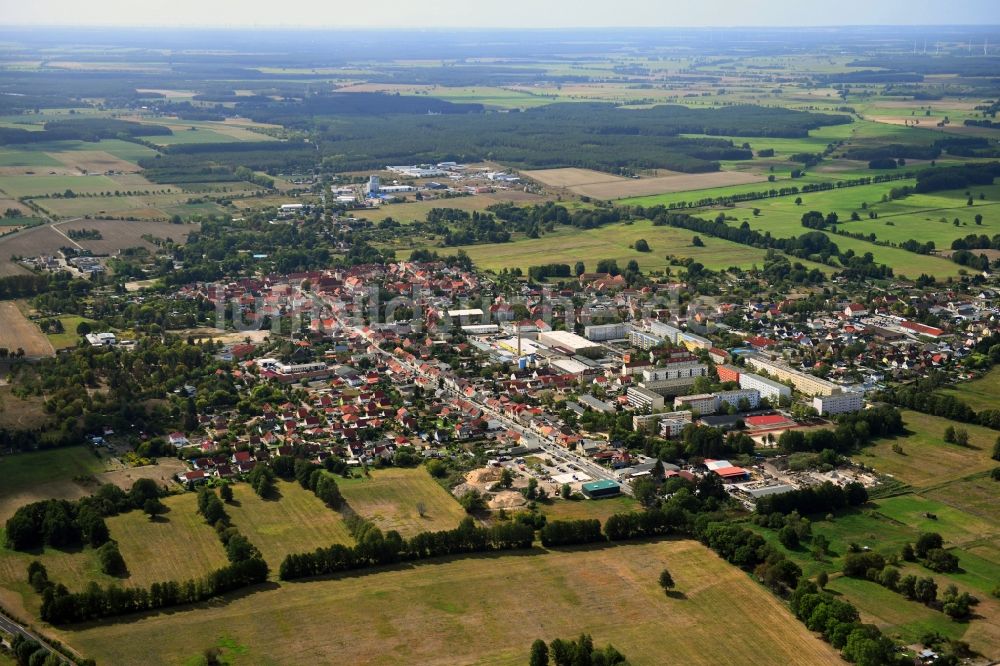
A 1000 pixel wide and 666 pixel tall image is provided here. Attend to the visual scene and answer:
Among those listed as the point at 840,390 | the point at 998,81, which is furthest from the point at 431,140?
the point at 998,81

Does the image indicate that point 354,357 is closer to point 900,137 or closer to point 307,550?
point 307,550

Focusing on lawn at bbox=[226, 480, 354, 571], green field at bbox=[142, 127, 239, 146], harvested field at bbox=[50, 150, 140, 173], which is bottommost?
lawn at bbox=[226, 480, 354, 571]

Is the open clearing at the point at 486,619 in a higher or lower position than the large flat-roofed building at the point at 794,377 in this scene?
lower

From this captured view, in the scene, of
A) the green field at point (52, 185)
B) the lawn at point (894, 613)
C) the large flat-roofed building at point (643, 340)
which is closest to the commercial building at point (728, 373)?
the large flat-roofed building at point (643, 340)

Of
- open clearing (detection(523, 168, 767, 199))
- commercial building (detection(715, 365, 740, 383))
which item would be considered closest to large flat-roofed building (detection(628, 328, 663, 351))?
commercial building (detection(715, 365, 740, 383))

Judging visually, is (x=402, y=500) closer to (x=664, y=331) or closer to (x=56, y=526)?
(x=56, y=526)

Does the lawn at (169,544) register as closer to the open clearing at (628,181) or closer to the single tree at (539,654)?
the single tree at (539,654)

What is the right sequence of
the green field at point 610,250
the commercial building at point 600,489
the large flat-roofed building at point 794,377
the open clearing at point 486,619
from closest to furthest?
the open clearing at point 486,619
the commercial building at point 600,489
the large flat-roofed building at point 794,377
the green field at point 610,250

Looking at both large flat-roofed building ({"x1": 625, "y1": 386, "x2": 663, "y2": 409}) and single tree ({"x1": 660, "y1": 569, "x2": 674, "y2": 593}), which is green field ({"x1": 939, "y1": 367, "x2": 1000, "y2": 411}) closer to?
large flat-roofed building ({"x1": 625, "y1": 386, "x2": 663, "y2": 409})

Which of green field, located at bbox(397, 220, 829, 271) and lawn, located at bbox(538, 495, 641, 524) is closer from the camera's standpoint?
lawn, located at bbox(538, 495, 641, 524)
